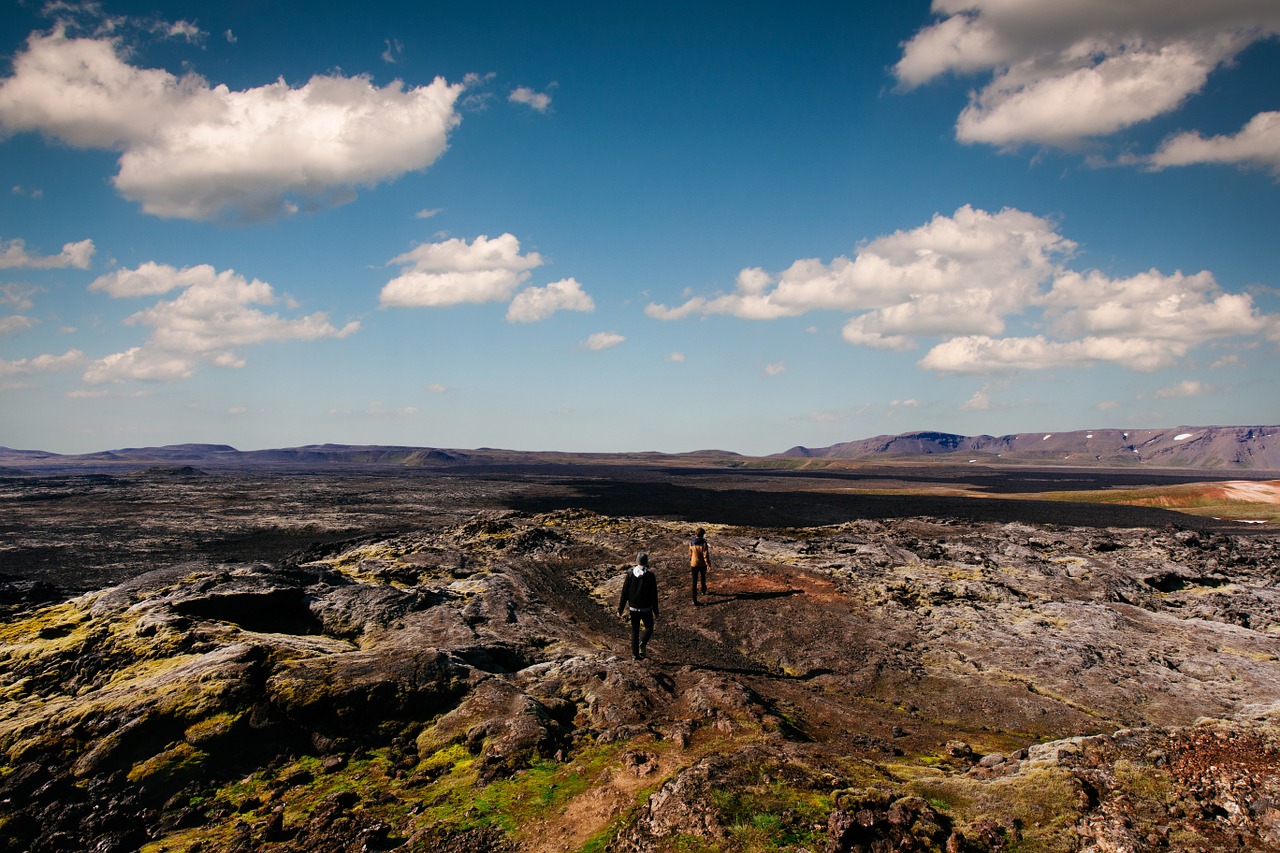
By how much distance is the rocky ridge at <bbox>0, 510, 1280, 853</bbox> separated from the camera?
7477 millimetres

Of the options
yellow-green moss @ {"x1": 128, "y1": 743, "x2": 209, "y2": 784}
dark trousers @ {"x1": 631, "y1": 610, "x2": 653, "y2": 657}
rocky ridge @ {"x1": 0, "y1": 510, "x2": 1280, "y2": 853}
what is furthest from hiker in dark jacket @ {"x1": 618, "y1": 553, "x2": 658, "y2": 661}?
yellow-green moss @ {"x1": 128, "y1": 743, "x2": 209, "y2": 784}

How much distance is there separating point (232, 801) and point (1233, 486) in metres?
110

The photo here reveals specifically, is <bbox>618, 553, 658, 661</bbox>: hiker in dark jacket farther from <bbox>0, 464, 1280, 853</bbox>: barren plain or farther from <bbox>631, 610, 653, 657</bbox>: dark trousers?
<bbox>0, 464, 1280, 853</bbox>: barren plain

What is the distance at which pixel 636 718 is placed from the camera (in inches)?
445

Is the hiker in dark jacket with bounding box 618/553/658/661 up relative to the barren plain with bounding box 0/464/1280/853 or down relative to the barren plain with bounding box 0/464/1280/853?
up

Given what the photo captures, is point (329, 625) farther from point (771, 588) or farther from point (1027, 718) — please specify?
point (1027, 718)

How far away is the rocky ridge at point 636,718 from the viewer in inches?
294

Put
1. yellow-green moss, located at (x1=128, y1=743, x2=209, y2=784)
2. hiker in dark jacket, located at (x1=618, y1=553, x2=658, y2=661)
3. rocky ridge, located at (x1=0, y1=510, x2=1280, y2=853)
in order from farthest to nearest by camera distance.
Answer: hiker in dark jacket, located at (x1=618, y1=553, x2=658, y2=661) → yellow-green moss, located at (x1=128, y1=743, x2=209, y2=784) → rocky ridge, located at (x1=0, y1=510, x2=1280, y2=853)

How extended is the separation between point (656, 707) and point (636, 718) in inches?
29.6

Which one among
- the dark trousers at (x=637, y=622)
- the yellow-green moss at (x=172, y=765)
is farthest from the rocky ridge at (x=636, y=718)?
the dark trousers at (x=637, y=622)

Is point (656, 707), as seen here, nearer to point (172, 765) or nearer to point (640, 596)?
point (640, 596)

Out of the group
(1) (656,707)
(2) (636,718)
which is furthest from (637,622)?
(2) (636,718)

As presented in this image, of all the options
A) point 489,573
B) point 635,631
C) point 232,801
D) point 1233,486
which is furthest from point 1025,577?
point 1233,486

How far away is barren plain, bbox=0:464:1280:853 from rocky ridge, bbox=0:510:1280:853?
0.19 ft
